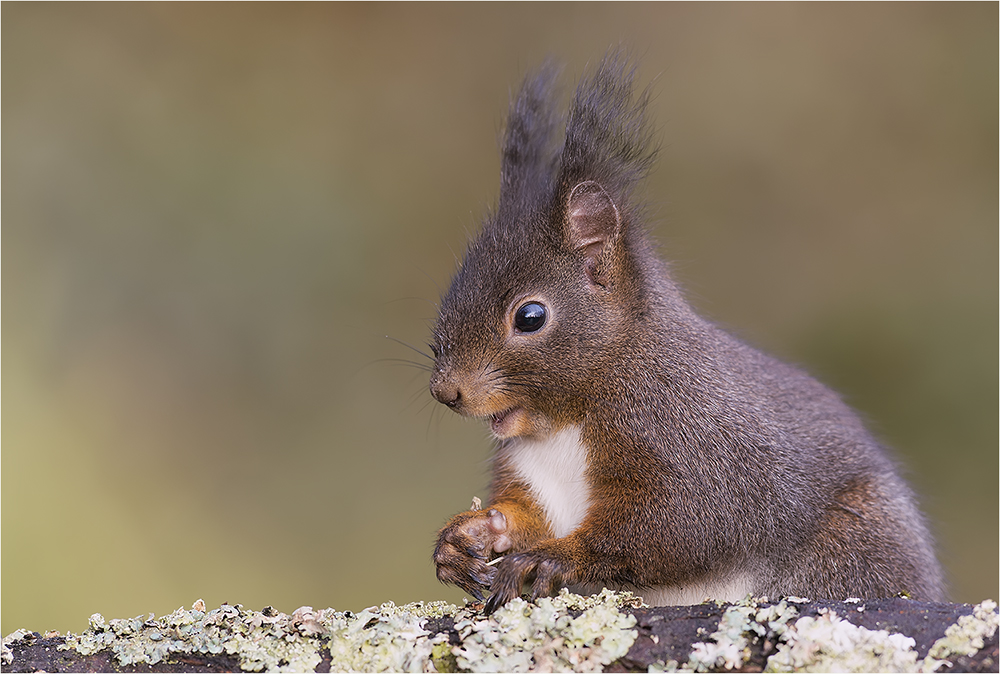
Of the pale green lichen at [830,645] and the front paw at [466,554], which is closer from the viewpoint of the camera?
the pale green lichen at [830,645]

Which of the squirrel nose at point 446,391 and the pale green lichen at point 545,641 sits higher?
the squirrel nose at point 446,391

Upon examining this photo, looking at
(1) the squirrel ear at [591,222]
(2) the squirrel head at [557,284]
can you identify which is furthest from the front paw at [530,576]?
(1) the squirrel ear at [591,222]

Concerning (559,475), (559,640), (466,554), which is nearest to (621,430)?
(559,475)

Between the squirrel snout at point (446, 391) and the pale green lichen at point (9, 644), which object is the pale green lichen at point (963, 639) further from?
the pale green lichen at point (9, 644)

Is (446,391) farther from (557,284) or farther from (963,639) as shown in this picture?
(963,639)

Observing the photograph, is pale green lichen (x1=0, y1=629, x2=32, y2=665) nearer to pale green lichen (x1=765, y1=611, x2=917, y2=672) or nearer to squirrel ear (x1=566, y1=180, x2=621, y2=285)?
pale green lichen (x1=765, y1=611, x2=917, y2=672)

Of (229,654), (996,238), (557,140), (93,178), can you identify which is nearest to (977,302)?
(996,238)

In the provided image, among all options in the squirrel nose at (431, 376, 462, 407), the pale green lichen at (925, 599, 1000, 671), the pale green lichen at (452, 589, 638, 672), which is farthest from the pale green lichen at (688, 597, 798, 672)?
the squirrel nose at (431, 376, 462, 407)
